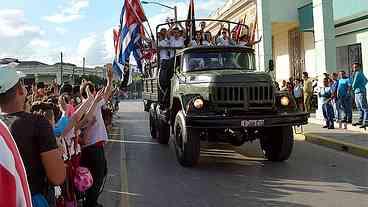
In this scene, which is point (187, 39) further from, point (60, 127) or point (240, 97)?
point (60, 127)

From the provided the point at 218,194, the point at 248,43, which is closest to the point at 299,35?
the point at 248,43

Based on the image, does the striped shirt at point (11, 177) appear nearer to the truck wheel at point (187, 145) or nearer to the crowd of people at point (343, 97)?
the truck wheel at point (187, 145)

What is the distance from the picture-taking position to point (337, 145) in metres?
11.2

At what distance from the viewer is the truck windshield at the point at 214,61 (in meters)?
10.2

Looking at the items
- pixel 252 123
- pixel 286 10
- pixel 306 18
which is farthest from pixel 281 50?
pixel 252 123

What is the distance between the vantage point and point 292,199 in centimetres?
650

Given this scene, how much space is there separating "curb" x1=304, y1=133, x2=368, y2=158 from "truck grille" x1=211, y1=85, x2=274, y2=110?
9.09 ft

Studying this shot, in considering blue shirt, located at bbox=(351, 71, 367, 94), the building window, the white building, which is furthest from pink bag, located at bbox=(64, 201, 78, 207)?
the building window

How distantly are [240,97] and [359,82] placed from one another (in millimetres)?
6306

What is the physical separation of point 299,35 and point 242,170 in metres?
18.9

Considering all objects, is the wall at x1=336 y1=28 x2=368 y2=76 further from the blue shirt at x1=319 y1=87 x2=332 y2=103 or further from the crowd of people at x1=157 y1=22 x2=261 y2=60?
the crowd of people at x1=157 y1=22 x2=261 y2=60

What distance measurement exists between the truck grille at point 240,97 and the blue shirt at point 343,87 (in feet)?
19.5

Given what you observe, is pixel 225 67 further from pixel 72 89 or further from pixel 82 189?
pixel 82 189

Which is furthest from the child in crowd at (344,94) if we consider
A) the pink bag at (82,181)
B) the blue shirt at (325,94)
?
the pink bag at (82,181)
